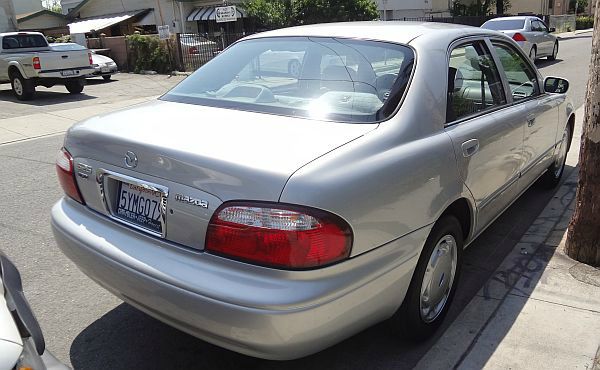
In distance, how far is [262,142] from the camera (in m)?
2.37

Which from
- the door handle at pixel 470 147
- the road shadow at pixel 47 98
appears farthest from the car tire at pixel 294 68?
the road shadow at pixel 47 98

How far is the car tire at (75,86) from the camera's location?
49.2ft

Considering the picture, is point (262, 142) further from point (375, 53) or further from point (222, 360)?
point (222, 360)

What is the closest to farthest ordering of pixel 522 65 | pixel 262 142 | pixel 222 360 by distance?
1. pixel 262 142
2. pixel 222 360
3. pixel 522 65

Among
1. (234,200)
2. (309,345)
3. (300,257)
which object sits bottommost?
(309,345)

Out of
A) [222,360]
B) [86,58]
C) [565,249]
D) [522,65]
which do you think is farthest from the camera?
[86,58]

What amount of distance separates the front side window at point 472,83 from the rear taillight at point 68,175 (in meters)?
2.11

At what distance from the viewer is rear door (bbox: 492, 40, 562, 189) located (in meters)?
3.94

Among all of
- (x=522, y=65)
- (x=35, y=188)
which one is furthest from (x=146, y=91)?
(x=522, y=65)

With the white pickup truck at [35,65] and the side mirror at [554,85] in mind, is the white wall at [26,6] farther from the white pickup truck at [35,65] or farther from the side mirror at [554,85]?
the side mirror at [554,85]

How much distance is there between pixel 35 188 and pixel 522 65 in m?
5.21

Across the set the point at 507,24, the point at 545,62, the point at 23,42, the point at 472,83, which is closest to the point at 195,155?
the point at 472,83

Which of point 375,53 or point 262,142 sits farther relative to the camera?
point 375,53

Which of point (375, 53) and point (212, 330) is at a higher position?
point (375, 53)
